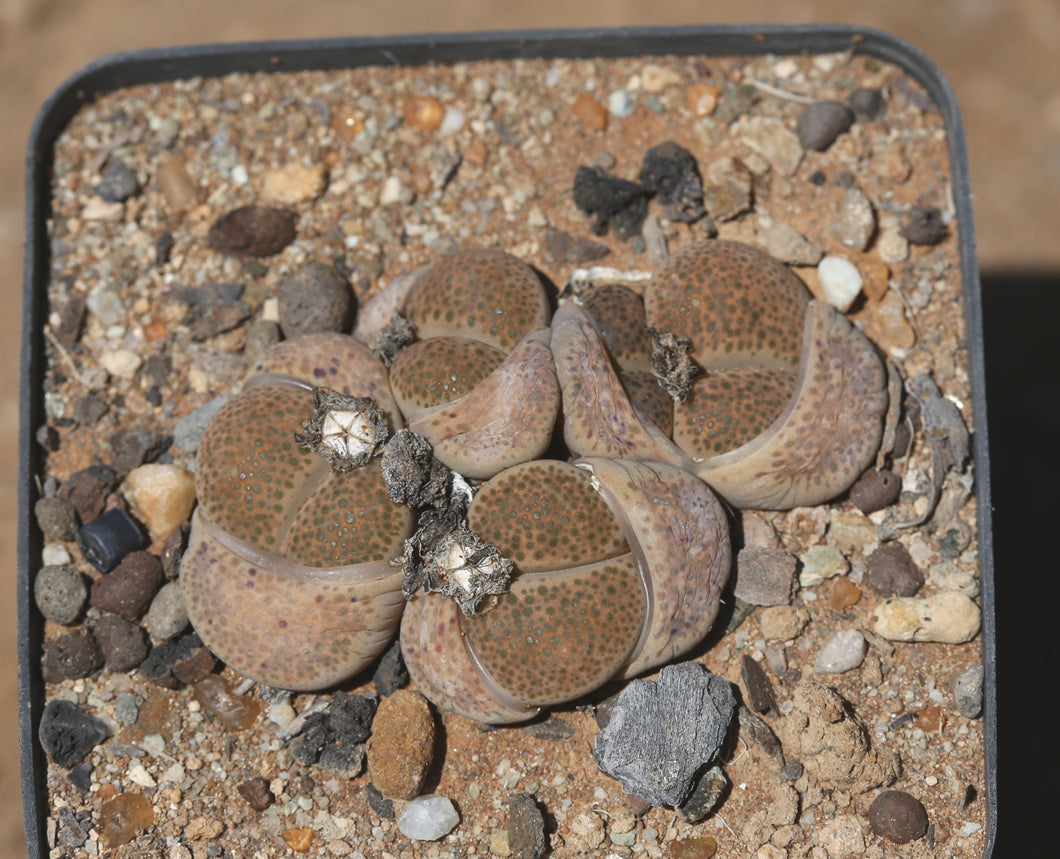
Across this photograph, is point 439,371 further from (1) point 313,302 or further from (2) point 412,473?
(1) point 313,302

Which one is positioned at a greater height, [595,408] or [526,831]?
[595,408]

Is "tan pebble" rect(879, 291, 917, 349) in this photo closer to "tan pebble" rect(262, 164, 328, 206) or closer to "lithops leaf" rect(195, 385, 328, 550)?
"lithops leaf" rect(195, 385, 328, 550)

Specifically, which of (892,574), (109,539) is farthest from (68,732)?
(892,574)

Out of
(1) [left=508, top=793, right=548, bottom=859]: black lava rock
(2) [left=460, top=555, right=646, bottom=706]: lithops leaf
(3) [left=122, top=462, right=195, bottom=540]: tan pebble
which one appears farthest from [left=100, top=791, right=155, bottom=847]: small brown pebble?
(2) [left=460, top=555, right=646, bottom=706]: lithops leaf

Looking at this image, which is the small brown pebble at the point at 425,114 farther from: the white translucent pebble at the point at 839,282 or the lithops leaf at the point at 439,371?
the white translucent pebble at the point at 839,282

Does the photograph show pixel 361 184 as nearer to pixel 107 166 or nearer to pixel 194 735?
pixel 107 166

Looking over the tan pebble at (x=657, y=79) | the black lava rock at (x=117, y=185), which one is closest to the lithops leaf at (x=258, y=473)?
the black lava rock at (x=117, y=185)

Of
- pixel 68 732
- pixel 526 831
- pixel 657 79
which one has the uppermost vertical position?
pixel 657 79

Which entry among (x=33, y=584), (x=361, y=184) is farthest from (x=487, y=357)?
(x=33, y=584)
